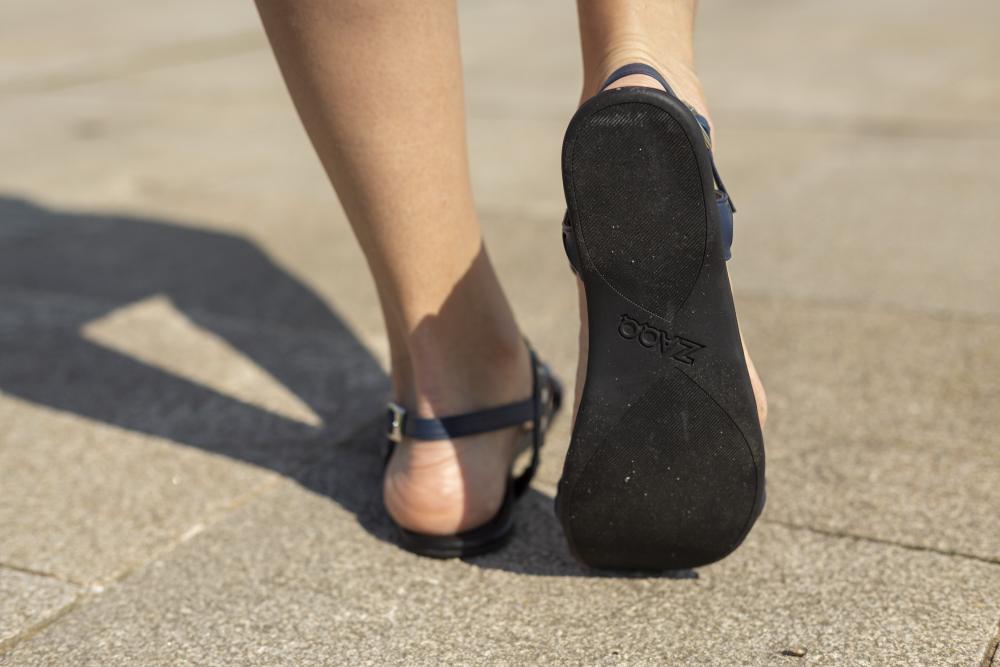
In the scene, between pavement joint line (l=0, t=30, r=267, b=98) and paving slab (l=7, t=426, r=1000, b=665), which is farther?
pavement joint line (l=0, t=30, r=267, b=98)

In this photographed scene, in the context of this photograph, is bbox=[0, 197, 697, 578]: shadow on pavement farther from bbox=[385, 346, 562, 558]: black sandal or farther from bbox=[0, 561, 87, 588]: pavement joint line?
bbox=[0, 561, 87, 588]: pavement joint line

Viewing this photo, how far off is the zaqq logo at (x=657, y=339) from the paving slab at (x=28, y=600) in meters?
0.74

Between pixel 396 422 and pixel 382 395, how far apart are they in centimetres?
47

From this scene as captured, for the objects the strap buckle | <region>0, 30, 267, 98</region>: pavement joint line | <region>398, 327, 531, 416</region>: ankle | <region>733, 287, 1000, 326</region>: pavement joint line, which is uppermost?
<region>398, 327, 531, 416</region>: ankle

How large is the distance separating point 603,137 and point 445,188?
313 mm

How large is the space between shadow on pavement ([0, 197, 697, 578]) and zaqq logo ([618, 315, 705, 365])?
33cm

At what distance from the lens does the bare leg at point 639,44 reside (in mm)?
1229

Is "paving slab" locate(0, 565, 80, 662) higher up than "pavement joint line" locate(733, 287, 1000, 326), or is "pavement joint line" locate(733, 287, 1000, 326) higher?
"paving slab" locate(0, 565, 80, 662)

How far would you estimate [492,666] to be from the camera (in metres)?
1.20

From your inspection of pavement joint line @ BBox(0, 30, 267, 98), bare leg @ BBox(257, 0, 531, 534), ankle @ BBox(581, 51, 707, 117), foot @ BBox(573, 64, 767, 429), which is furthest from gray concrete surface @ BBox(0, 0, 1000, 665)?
pavement joint line @ BBox(0, 30, 267, 98)

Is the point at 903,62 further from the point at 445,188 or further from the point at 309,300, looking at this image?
the point at 445,188

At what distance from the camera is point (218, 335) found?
2277mm

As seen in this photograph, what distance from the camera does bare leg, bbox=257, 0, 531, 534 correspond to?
1.28 m

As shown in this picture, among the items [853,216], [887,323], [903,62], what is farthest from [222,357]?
[903,62]
